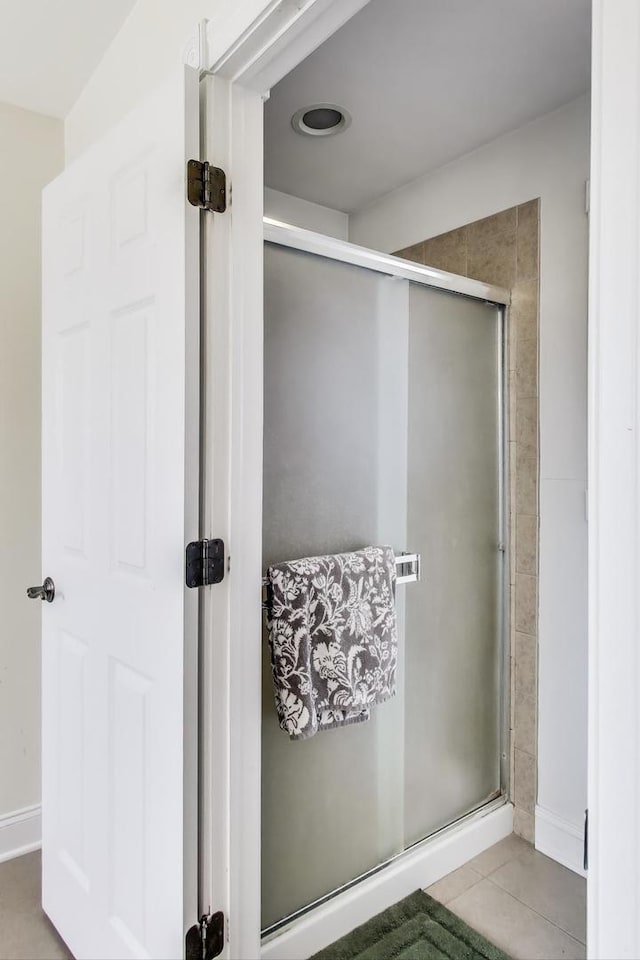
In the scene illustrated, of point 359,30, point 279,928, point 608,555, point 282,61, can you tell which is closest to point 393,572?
point 279,928

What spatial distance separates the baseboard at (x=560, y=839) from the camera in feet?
5.91

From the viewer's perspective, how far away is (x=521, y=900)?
1.69 meters

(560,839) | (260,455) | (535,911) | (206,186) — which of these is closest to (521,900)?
(535,911)

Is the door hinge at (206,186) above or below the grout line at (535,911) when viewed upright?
above

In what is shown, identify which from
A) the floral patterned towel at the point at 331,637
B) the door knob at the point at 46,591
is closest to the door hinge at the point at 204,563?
the floral patterned towel at the point at 331,637

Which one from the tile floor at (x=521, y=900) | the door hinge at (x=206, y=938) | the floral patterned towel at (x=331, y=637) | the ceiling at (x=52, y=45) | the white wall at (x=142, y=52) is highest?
the ceiling at (x=52, y=45)

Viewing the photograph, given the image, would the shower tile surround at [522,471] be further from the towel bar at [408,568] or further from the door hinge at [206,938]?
the door hinge at [206,938]

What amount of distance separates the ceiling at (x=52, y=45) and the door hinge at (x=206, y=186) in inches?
27.8

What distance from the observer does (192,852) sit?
3.82 ft

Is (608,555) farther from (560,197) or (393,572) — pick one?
(560,197)

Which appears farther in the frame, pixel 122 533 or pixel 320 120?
pixel 320 120

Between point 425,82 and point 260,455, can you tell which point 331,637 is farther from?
point 425,82

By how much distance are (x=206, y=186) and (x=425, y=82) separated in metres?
0.93

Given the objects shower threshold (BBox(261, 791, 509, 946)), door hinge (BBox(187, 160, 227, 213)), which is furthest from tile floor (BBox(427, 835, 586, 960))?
door hinge (BBox(187, 160, 227, 213))
